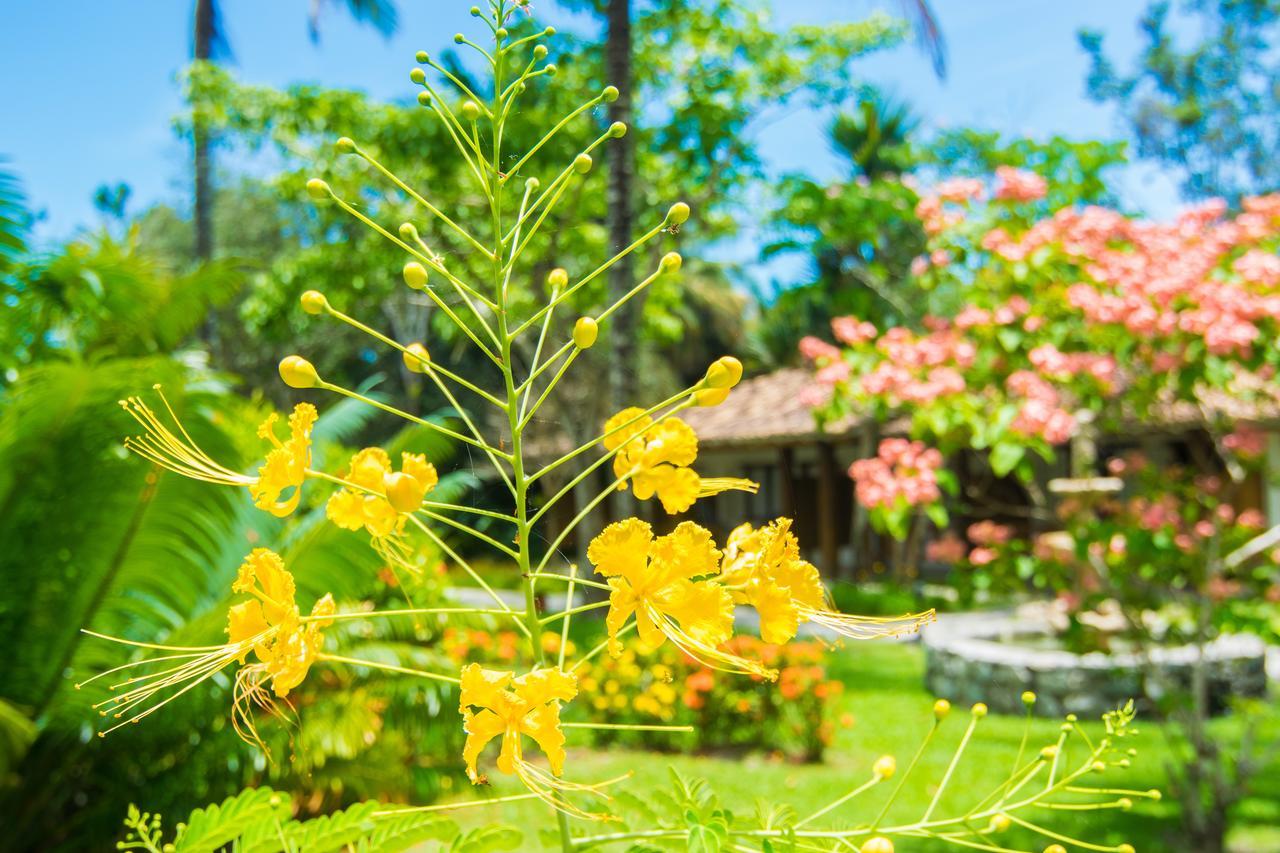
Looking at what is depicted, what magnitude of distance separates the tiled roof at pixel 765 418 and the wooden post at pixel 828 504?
2.56 ft

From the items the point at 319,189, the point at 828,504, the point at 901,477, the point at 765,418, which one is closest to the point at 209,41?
the point at 765,418

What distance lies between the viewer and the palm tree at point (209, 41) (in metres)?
14.1

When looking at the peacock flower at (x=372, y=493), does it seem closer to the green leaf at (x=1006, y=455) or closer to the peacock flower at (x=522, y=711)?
the peacock flower at (x=522, y=711)

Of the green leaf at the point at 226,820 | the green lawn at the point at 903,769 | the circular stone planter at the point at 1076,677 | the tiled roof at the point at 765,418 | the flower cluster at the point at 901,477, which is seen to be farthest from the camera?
the tiled roof at the point at 765,418

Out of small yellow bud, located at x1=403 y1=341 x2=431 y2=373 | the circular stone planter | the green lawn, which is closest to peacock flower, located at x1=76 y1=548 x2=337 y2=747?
small yellow bud, located at x1=403 y1=341 x2=431 y2=373

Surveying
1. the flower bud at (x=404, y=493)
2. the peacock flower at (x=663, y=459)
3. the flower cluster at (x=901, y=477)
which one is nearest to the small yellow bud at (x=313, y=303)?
the flower bud at (x=404, y=493)

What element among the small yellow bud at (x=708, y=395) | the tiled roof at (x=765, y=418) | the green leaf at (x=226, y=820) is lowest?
the green leaf at (x=226, y=820)

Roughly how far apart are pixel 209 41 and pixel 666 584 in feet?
55.8

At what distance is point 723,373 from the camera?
99 centimetres

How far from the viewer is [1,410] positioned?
13.3 ft

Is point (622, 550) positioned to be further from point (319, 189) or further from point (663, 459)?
point (319, 189)

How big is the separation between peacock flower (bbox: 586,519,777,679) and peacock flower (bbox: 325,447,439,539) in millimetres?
181

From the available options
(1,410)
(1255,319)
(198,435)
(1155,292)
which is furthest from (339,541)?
(1255,319)

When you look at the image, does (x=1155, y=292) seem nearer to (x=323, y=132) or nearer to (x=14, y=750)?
(x=14, y=750)
